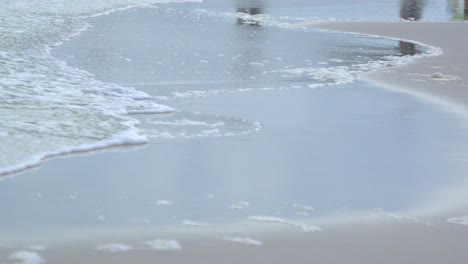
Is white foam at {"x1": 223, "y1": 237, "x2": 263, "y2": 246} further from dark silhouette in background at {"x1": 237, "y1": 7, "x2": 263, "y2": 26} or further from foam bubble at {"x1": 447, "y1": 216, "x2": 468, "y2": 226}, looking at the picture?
dark silhouette in background at {"x1": 237, "y1": 7, "x2": 263, "y2": 26}

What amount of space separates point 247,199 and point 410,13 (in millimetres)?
17594

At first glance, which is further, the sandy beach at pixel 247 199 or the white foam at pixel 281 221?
the white foam at pixel 281 221

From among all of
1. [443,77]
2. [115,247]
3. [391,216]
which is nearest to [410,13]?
[443,77]

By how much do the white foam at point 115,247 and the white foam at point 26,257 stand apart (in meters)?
0.29

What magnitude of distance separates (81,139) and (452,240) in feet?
9.70

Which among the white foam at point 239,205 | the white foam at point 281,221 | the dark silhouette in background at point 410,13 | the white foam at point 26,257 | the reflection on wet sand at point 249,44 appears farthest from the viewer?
the dark silhouette in background at point 410,13

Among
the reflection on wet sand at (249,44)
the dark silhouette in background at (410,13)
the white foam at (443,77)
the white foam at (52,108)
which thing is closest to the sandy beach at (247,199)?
the white foam at (52,108)

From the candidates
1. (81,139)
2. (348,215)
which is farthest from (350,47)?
(348,215)

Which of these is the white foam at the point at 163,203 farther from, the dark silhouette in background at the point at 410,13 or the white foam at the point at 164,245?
the dark silhouette in background at the point at 410,13

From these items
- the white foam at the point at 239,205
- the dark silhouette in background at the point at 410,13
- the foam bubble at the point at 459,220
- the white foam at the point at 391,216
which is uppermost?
the white foam at the point at 239,205

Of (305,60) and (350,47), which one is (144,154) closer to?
(305,60)

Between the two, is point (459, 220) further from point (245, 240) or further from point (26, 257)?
point (26, 257)

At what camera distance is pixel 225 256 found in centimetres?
442

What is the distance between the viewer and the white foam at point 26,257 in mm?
4285
